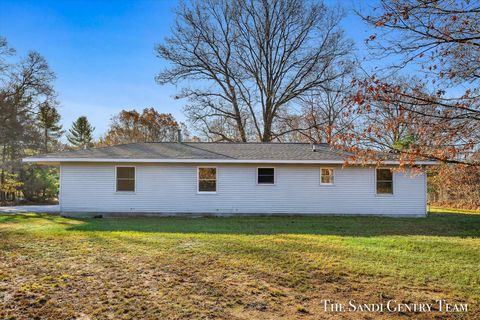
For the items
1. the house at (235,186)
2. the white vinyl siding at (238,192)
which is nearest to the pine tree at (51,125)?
the white vinyl siding at (238,192)

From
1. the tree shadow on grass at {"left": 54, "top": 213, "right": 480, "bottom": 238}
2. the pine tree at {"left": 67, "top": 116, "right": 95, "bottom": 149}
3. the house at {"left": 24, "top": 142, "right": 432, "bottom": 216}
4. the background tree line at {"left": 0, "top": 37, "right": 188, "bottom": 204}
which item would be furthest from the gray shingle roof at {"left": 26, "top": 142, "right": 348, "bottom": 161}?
the pine tree at {"left": 67, "top": 116, "right": 95, "bottom": 149}

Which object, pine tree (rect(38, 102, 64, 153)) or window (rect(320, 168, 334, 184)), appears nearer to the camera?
window (rect(320, 168, 334, 184))

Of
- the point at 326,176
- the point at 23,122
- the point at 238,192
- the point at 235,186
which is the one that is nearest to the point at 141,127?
the point at 23,122

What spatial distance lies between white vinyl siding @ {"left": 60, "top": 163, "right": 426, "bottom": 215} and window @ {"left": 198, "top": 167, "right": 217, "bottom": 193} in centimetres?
18

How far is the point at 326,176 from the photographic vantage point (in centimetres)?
1366

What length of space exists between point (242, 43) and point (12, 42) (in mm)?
17049

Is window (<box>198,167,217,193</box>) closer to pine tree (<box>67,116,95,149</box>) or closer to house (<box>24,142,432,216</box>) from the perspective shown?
house (<box>24,142,432,216</box>)

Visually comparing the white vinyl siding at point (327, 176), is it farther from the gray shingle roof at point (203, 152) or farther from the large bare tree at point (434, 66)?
the large bare tree at point (434, 66)

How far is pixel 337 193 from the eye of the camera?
44.6 feet

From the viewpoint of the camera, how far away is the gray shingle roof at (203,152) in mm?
13008

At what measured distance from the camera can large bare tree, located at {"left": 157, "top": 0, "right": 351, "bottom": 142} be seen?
2414cm

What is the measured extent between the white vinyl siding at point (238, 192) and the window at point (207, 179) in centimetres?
18

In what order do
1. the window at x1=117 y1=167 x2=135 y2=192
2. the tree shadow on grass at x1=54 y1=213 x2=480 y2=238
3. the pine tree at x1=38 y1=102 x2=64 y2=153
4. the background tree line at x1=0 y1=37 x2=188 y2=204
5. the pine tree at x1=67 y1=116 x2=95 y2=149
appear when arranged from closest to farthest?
1. the tree shadow on grass at x1=54 y1=213 x2=480 y2=238
2. the window at x1=117 y1=167 x2=135 y2=192
3. the background tree line at x1=0 y1=37 x2=188 y2=204
4. the pine tree at x1=38 y1=102 x2=64 y2=153
5. the pine tree at x1=67 y1=116 x2=95 y2=149

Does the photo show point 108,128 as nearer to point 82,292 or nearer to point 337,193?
point 337,193
